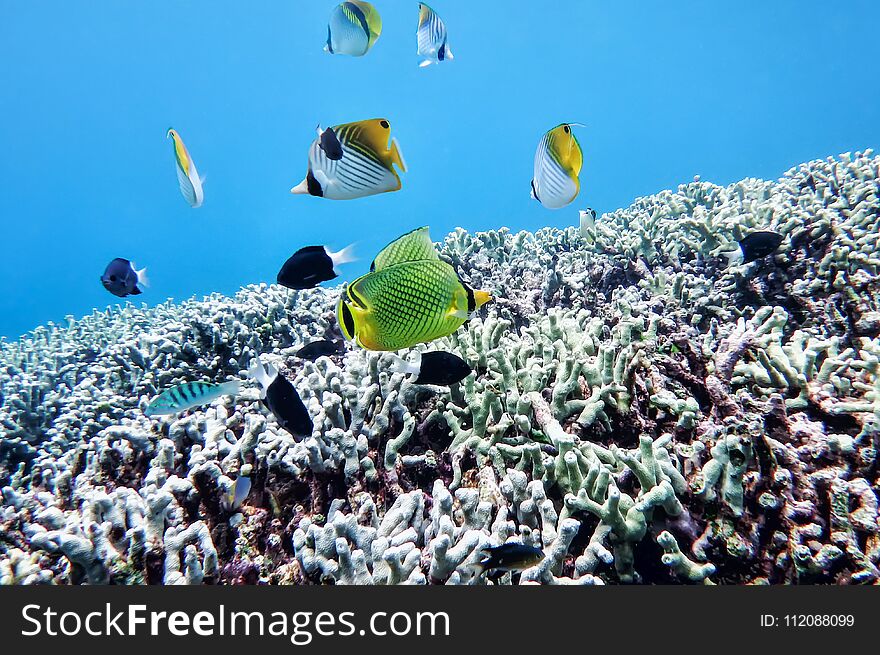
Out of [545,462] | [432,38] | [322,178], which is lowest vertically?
[545,462]

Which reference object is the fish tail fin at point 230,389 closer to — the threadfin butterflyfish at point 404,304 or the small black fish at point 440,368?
the small black fish at point 440,368

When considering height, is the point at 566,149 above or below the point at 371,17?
below

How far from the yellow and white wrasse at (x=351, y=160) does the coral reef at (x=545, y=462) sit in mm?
1313

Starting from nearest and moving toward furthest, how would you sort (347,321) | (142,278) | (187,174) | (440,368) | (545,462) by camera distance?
(347,321), (545,462), (440,368), (187,174), (142,278)

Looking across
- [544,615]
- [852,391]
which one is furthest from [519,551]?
[852,391]

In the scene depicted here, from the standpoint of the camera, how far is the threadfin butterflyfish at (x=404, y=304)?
1.52m

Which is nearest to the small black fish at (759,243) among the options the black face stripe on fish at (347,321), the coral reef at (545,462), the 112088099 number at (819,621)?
the coral reef at (545,462)

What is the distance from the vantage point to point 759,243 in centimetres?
364

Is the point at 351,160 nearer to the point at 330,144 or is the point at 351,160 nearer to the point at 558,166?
the point at 330,144

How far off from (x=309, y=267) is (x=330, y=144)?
106 centimetres

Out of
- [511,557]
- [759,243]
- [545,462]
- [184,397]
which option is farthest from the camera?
[759,243]

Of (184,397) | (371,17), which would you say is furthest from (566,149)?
(184,397)

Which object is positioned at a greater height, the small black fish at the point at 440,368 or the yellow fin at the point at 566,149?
the yellow fin at the point at 566,149

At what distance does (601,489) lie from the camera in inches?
82.3
